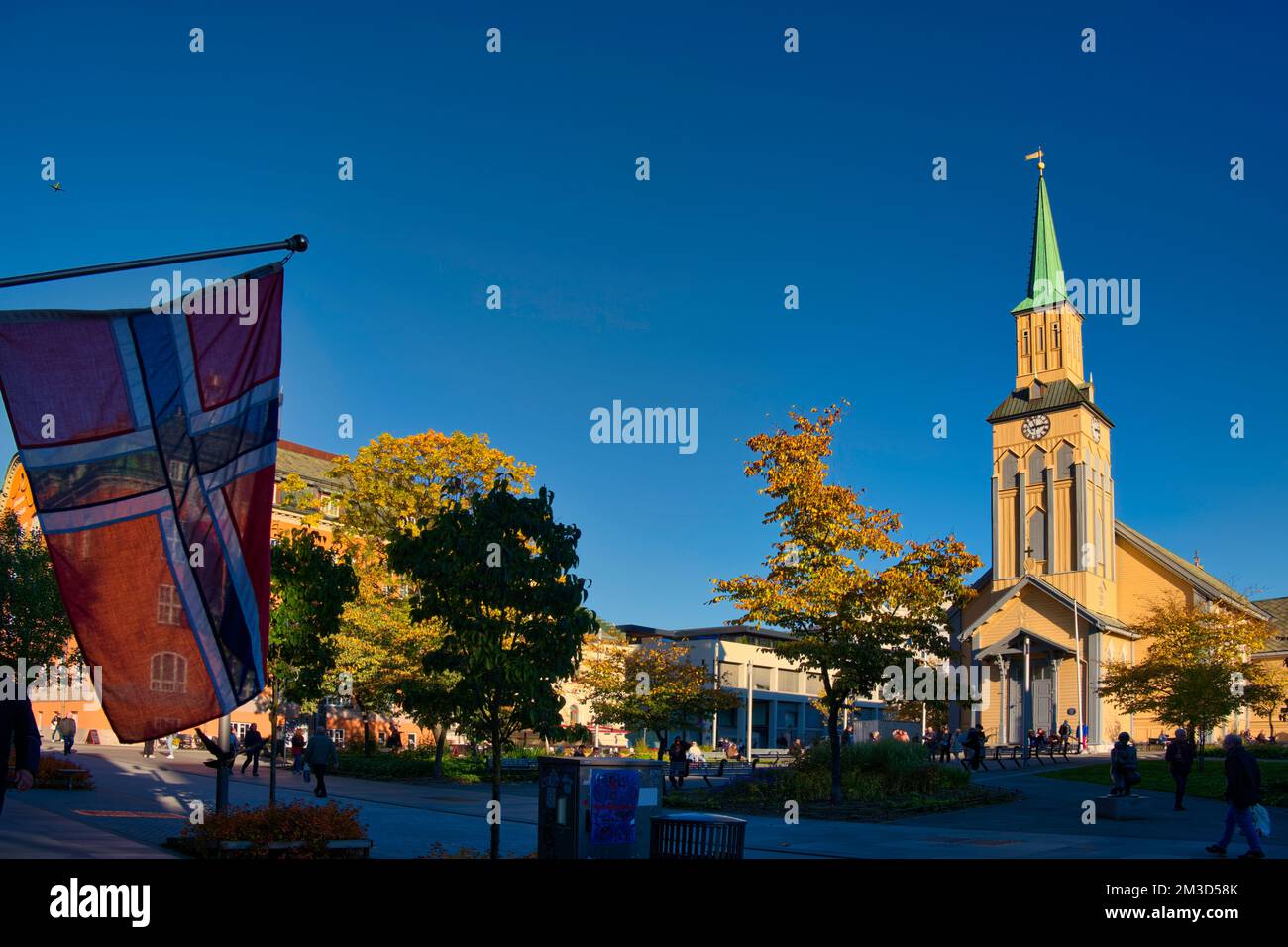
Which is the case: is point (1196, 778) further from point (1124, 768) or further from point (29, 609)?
point (29, 609)

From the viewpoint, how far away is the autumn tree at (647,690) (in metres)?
46.0

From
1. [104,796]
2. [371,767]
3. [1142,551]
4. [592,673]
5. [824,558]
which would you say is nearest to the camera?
[104,796]

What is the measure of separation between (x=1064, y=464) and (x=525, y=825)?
174 ft

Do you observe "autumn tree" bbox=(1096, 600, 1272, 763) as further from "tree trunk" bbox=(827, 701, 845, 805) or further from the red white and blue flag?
the red white and blue flag

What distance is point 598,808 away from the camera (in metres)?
12.7

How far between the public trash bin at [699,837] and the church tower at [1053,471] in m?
55.6

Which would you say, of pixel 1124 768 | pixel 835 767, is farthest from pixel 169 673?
pixel 1124 768

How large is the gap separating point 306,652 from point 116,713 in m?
11.4

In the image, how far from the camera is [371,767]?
36.2 m

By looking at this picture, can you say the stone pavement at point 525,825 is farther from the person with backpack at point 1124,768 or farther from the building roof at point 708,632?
the building roof at point 708,632

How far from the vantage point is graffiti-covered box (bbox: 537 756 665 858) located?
1263cm
